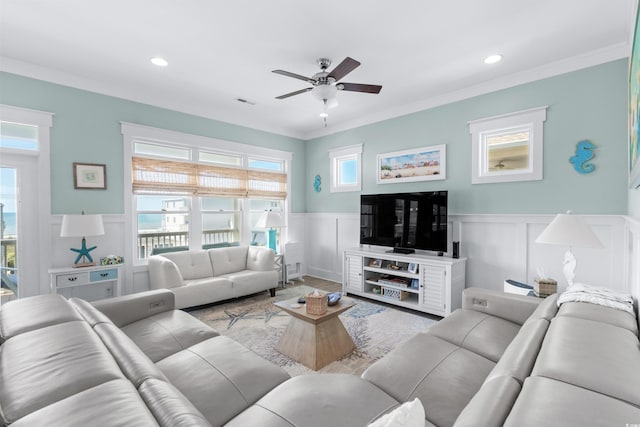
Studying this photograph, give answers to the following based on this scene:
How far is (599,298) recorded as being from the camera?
5.57 feet

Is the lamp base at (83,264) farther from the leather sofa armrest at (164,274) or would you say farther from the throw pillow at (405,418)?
the throw pillow at (405,418)

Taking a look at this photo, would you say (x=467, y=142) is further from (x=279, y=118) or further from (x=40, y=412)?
(x=40, y=412)

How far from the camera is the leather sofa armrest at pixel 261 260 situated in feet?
14.7

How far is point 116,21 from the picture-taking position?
241cm

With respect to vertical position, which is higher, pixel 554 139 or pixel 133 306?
pixel 554 139

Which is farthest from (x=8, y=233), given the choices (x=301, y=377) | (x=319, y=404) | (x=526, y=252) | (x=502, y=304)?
(x=526, y=252)

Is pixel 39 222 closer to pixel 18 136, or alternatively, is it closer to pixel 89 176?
pixel 89 176

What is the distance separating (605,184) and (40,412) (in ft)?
14.0

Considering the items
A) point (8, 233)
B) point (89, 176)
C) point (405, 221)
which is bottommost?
point (8, 233)

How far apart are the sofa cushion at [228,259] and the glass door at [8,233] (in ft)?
6.78

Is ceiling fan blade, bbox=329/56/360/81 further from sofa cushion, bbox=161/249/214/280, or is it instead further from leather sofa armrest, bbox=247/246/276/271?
sofa cushion, bbox=161/249/214/280

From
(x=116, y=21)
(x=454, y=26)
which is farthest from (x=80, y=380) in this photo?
(x=454, y=26)

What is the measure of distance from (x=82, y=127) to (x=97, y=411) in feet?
12.5

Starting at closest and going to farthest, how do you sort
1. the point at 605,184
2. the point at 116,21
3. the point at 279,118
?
the point at 116,21 → the point at 605,184 → the point at 279,118
